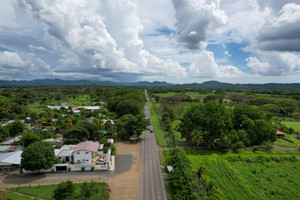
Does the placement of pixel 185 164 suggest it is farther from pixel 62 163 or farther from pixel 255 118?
pixel 255 118

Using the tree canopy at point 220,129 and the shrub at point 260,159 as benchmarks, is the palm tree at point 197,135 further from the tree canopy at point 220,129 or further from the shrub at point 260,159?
the shrub at point 260,159

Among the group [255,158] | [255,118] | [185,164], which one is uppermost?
[255,118]

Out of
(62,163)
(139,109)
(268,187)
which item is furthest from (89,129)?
(268,187)

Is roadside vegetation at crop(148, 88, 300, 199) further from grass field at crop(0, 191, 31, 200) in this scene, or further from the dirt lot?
grass field at crop(0, 191, 31, 200)

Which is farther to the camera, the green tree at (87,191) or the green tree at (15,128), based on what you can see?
the green tree at (15,128)

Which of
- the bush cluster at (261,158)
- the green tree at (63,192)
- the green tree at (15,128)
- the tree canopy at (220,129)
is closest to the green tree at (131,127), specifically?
the tree canopy at (220,129)

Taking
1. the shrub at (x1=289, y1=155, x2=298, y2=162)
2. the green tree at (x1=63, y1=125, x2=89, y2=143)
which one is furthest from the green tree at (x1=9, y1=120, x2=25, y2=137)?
the shrub at (x1=289, y1=155, x2=298, y2=162)
